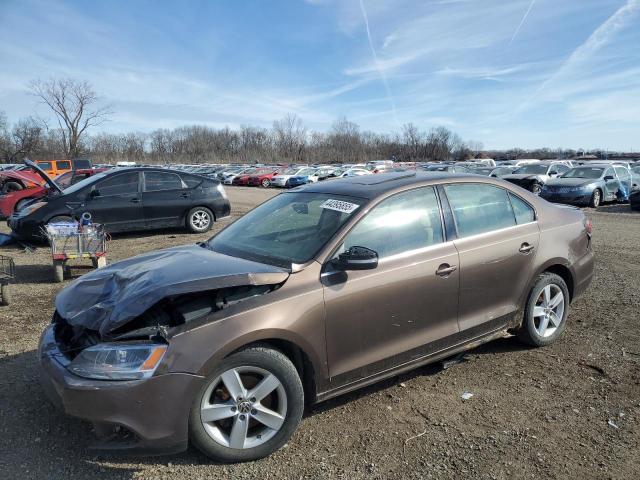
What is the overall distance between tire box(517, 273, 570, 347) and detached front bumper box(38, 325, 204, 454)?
304 cm

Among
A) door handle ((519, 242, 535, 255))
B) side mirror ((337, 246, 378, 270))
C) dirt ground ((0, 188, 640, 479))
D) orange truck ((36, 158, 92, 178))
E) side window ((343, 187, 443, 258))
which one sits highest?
orange truck ((36, 158, 92, 178))

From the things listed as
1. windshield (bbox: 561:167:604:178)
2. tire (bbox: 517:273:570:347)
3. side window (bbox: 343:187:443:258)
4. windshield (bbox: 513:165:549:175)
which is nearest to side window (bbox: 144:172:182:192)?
side window (bbox: 343:187:443:258)

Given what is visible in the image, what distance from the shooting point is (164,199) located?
35.2ft

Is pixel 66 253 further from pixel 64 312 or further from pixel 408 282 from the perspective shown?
pixel 408 282

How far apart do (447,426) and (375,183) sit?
1.92 meters

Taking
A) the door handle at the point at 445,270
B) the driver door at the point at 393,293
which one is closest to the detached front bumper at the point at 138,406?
the driver door at the point at 393,293

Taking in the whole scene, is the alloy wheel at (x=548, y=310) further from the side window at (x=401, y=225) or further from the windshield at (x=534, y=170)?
the windshield at (x=534, y=170)

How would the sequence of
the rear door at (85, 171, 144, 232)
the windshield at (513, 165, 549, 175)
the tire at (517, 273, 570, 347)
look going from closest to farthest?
the tire at (517, 273, 570, 347), the rear door at (85, 171, 144, 232), the windshield at (513, 165, 549, 175)

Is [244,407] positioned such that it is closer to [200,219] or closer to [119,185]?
[119,185]

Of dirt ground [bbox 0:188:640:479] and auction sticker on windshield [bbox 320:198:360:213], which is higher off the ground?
auction sticker on windshield [bbox 320:198:360:213]

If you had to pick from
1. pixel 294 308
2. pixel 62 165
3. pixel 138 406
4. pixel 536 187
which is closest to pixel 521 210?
pixel 294 308

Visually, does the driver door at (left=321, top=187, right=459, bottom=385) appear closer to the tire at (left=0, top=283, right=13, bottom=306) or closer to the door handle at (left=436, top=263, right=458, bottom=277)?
the door handle at (left=436, top=263, right=458, bottom=277)

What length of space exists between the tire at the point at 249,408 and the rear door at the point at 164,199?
27.3ft

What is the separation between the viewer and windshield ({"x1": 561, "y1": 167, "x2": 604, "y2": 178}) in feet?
61.9
